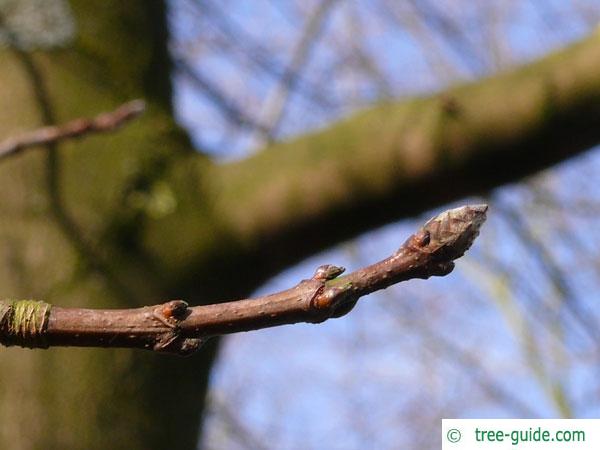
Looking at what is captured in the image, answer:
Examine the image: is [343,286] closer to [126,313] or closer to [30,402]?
[126,313]

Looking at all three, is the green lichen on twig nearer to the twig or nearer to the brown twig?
the twig

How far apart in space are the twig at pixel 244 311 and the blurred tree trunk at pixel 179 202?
68cm

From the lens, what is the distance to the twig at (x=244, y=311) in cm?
40

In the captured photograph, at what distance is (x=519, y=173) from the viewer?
1.16 metres

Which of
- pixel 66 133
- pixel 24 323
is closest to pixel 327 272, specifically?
pixel 24 323

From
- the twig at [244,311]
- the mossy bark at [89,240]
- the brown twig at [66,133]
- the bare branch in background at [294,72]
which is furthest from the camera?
the bare branch in background at [294,72]

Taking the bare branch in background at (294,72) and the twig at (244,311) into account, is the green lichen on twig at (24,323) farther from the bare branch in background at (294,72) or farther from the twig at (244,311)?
the bare branch in background at (294,72)

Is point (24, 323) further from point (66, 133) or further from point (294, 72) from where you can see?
point (294, 72)

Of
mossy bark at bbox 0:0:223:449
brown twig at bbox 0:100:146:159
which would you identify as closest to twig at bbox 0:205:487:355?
brown twig at bbox 0:100:146:159

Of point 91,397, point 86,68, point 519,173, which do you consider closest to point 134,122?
point 86,68

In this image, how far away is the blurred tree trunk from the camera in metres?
1.12

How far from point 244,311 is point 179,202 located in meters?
0.80

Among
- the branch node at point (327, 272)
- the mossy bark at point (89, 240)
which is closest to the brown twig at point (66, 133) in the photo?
the mossy bark at point (89, 240)

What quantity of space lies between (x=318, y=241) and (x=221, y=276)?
141 millimetres
